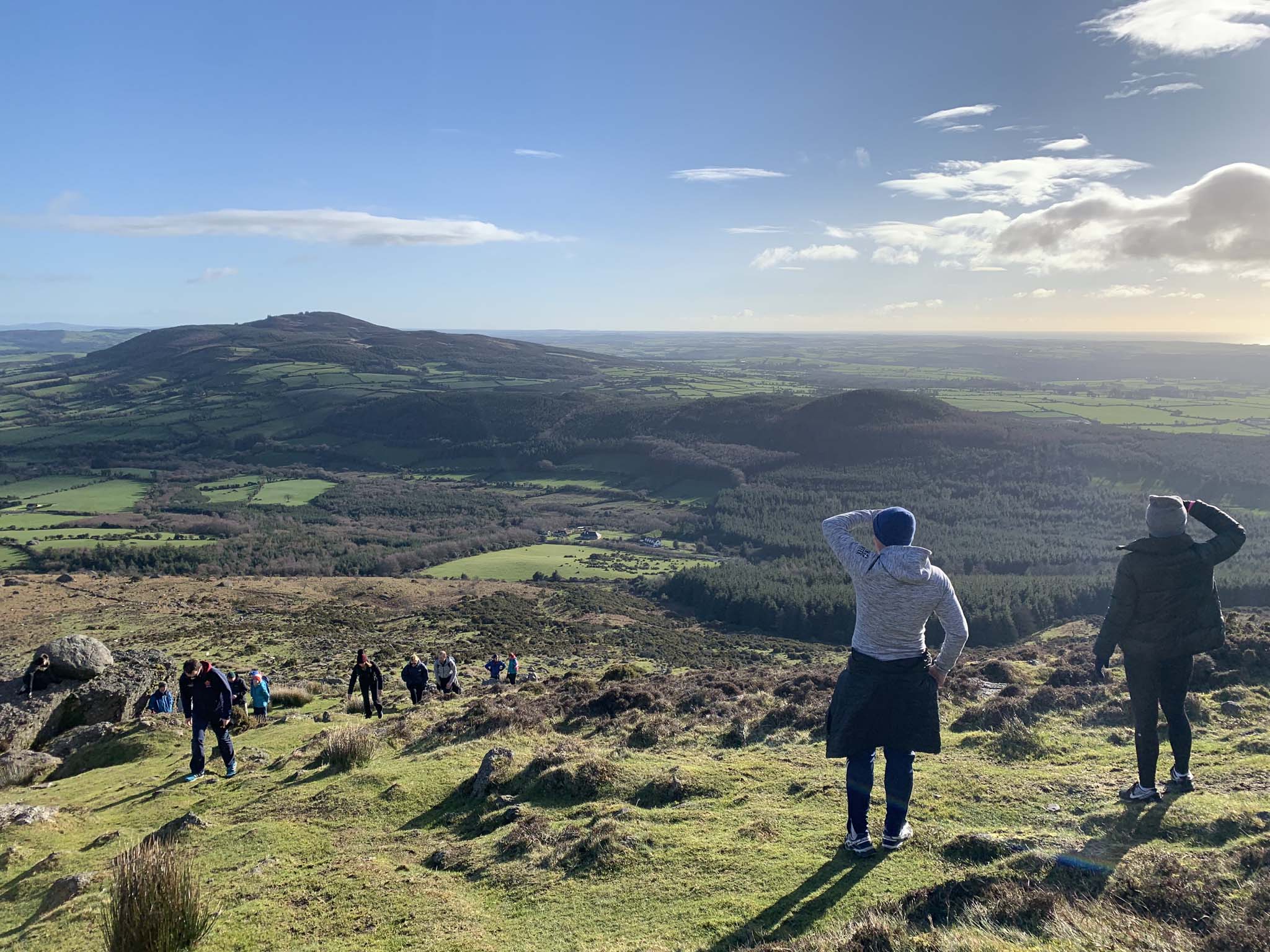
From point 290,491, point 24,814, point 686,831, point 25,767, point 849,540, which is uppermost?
point 849,540

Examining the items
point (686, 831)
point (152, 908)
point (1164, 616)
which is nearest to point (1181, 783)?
point (1164, 616)

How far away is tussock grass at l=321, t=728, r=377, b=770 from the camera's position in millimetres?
10281

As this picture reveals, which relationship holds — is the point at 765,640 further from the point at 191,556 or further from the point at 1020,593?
the point at 191,556

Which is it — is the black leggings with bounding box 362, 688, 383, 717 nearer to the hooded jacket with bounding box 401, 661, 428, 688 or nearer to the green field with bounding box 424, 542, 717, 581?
the hooded jacket with bounding box 401, 661, 428, 688

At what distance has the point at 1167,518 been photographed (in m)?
6.09

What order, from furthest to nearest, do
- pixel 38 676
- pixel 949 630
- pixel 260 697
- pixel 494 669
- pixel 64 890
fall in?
pixel 494 669 → pixel 38 676 → pixel 260 697 → pixel 64 890 → pixel 949 630

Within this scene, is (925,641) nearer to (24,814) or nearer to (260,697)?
(24,814)

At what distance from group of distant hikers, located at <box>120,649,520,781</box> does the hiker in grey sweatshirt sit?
9195mm

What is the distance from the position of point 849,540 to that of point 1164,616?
9.30 ft

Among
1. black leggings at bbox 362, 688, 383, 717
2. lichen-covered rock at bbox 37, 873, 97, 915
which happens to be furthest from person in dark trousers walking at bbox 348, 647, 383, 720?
lichen-covered rock at bbox 37, 873, 97, 915

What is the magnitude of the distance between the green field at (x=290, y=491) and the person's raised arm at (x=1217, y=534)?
106830mm

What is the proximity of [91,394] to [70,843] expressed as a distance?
738ft

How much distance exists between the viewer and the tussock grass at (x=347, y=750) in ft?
33.7

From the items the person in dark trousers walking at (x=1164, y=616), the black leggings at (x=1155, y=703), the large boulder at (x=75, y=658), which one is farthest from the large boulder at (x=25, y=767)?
the black leggings at (x=1155, y=703)
